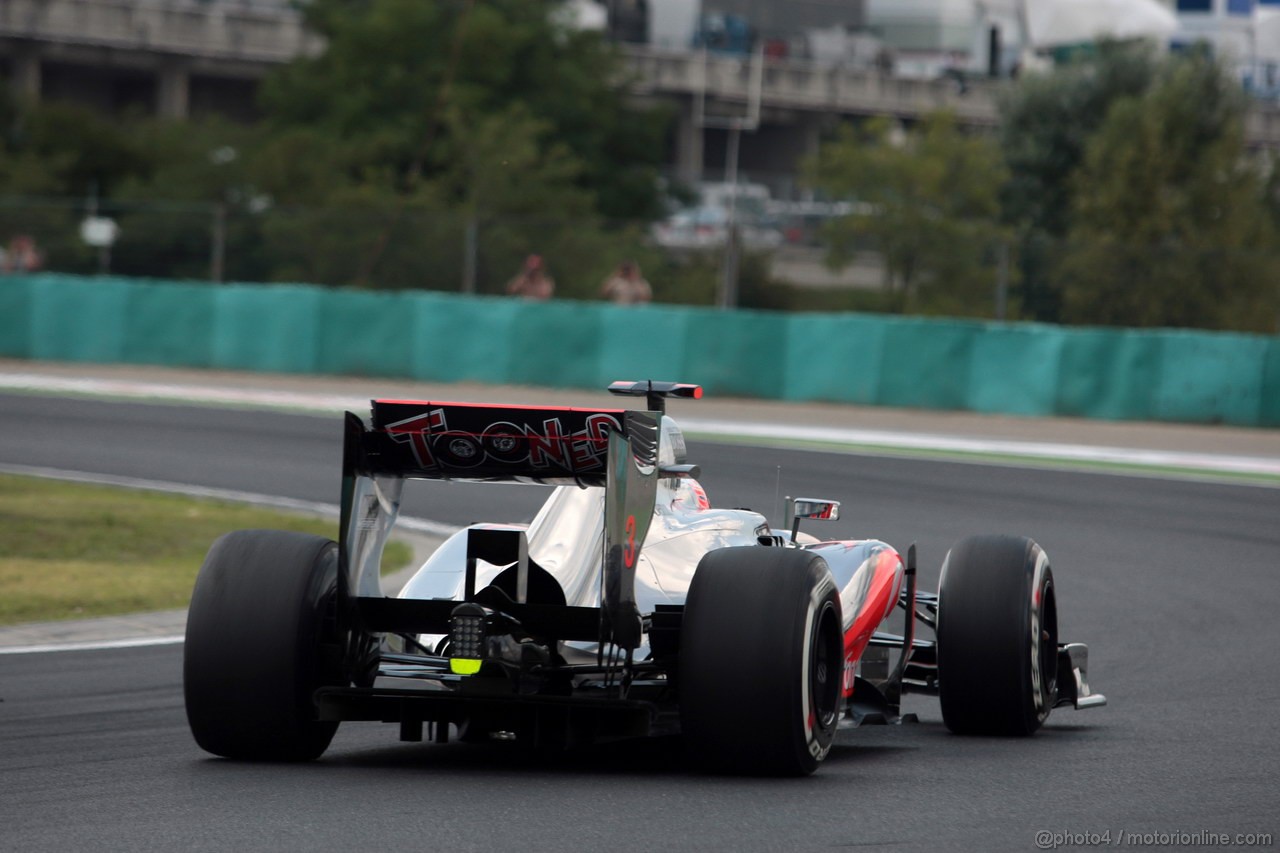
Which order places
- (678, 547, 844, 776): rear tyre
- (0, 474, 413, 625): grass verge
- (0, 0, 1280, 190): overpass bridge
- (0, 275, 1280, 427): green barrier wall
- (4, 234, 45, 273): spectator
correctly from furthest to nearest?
(0, 0, 1280, 190): overpass bridge
(4, 234, 45, 273): spectator
(0, 275, 1280, 427): green barrier wall
(0, 474, 413, 625): grass verge
(678, 547, 844, 776): rear tyre

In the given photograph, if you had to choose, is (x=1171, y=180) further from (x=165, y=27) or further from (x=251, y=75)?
(x=251, y=75)

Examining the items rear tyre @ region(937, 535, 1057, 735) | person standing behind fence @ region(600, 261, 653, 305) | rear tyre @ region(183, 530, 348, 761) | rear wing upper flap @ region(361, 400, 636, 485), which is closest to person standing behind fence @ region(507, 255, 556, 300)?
person standing behind fence @ region(600, 261, 653, 305)

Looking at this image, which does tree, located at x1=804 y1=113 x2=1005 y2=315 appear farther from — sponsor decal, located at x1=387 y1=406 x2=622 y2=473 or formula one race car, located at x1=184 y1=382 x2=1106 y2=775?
sponsor decal, located at x1=387 y1=406 x2=622 y2=473

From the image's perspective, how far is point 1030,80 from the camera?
157ft

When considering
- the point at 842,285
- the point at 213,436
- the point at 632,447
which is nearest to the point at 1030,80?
the point at 842,285

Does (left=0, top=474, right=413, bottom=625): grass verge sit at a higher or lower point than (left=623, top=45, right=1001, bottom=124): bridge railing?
lower

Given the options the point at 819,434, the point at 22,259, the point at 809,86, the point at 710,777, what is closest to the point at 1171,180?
the point at 819,434

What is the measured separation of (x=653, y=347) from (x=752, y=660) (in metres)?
19.8

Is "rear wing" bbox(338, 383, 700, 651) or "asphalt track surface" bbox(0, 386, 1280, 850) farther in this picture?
"rear wing" bbox(338, 383, 700, 651)

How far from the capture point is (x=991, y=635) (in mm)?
7227

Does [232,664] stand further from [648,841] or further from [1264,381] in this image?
[1264,381]

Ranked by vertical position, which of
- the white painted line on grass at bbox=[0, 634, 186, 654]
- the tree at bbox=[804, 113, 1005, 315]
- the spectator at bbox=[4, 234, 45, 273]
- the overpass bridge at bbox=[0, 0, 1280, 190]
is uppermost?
the overpass bridge at bbox=[0, 0, 1280, 190]

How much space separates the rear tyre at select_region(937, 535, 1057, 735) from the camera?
23.7 feet

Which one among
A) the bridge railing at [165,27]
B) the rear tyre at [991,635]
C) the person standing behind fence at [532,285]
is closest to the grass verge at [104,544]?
the rear tyre at [991,635]
